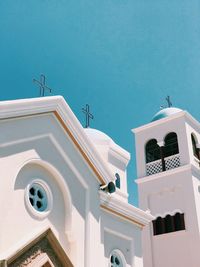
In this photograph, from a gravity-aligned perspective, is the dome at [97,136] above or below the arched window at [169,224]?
above

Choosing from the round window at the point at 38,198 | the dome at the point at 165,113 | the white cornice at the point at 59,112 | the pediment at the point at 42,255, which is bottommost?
the pediment at the point at 42,255

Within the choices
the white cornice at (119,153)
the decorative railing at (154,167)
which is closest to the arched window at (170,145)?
the decorative railing at (154,167)

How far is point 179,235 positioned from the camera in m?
16.1

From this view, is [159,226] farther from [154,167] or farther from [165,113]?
[165,113]

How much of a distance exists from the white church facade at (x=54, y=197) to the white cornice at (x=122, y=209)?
0.03m

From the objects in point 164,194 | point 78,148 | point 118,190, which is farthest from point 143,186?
point 78,148

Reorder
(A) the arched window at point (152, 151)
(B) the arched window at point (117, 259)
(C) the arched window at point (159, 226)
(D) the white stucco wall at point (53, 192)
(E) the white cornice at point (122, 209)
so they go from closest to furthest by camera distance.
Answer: (D) the white stucco wall at point (53, 192), (E) the white cornice at point (122, 209), (B) the arched window at point (117, 259), (C) the arched window at point (159, 226), (A) the arched window at point (152, 151)

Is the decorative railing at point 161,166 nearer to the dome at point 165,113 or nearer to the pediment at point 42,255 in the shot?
Result: the dome at point 165,113

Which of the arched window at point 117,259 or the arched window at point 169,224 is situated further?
the arched window at point 169,224

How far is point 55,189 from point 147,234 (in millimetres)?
8781

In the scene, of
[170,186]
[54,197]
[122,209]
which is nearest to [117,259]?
[122,209]

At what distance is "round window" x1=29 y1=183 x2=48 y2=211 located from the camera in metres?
8.66

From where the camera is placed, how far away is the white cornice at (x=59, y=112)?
833 centimetres

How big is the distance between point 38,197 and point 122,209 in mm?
3458
